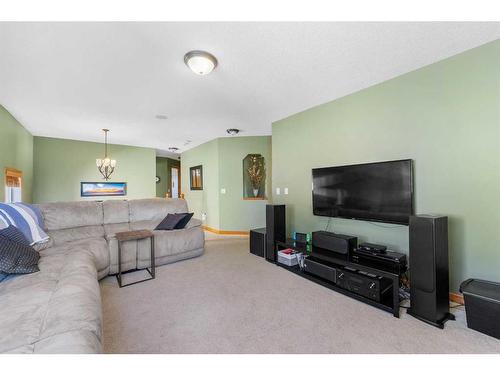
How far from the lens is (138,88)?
2.60 meters

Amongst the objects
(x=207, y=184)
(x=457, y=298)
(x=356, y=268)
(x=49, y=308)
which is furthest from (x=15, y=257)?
(x=207, y=184)

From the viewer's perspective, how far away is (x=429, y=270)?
1724 millimetres

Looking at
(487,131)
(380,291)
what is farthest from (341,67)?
(380,291)

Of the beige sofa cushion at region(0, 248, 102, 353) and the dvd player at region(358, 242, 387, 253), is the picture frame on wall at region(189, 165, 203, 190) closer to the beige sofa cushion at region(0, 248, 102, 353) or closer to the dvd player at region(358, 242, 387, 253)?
the beige sofa cushion at region(0, 248, 102, 353)

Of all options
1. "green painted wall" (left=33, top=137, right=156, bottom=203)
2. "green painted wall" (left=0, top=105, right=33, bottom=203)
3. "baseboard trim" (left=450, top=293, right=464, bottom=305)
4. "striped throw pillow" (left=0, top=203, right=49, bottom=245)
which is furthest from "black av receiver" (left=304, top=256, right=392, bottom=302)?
"green painted wall" (left=33, top=137, right=156, bottom=203)

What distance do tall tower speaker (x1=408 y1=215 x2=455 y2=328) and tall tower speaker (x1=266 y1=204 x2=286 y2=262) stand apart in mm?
1628

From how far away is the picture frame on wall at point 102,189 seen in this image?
5552mm

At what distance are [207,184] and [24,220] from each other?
365 cm

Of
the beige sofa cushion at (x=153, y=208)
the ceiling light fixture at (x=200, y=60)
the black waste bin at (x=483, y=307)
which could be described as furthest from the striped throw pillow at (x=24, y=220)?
the black waste bin at (x=483, y=307)

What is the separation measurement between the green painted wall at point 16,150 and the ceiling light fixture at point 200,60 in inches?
129

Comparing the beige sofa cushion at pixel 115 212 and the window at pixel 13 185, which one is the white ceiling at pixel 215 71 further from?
the beige sofa cushion at pixel 115 212

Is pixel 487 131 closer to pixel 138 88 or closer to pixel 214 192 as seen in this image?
pixel 138 88

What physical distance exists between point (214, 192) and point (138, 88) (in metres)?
3.11

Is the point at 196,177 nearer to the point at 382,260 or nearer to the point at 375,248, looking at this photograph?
the point at 375,248
